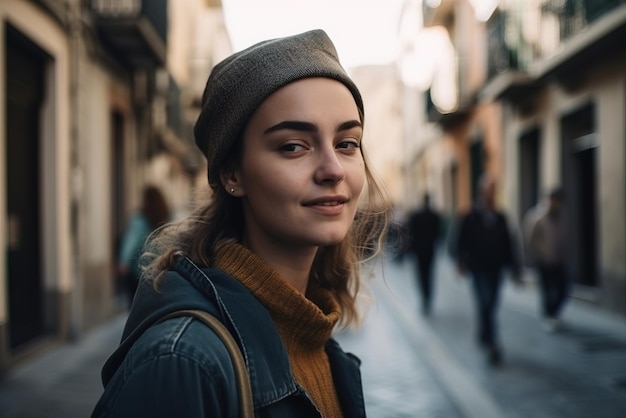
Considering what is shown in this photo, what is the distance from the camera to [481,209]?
7555mm

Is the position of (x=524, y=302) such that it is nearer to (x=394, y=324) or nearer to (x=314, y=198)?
(x=394, y=324)

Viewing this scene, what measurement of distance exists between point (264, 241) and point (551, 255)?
25.5 ft

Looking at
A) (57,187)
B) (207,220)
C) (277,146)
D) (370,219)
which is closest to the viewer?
(277,146)

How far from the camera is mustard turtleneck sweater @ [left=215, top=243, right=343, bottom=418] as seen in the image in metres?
1.47

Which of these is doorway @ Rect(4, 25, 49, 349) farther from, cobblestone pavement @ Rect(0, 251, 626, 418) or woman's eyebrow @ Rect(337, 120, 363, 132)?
woman's eyebrow @ Rect(337, 120, 363, 132)

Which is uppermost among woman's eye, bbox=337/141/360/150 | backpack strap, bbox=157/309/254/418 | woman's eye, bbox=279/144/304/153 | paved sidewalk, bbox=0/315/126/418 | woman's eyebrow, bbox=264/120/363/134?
woman's eyebrow, bbox=264/120/363/134

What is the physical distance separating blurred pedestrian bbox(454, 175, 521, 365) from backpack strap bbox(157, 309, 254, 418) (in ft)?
20.3

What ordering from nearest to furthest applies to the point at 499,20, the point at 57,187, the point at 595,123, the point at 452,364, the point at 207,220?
the point at 207,220, the point at 452,364, the point at 57,187, the point at 595,123, the point at 499,20

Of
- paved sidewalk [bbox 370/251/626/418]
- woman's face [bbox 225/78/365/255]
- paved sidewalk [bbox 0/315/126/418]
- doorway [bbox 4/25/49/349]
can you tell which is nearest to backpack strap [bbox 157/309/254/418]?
woman's face [bbox 225/78/365/255]

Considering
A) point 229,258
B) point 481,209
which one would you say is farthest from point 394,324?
point 229,258

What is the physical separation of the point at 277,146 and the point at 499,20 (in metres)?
16.1

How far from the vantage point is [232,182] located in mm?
1570

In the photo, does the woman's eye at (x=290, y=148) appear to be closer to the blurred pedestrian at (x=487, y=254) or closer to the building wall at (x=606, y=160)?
the blurred pedestrian at (x=487, y=254)

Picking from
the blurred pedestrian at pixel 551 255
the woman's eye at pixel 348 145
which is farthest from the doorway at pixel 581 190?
the woman's eye at pixel 348 145
